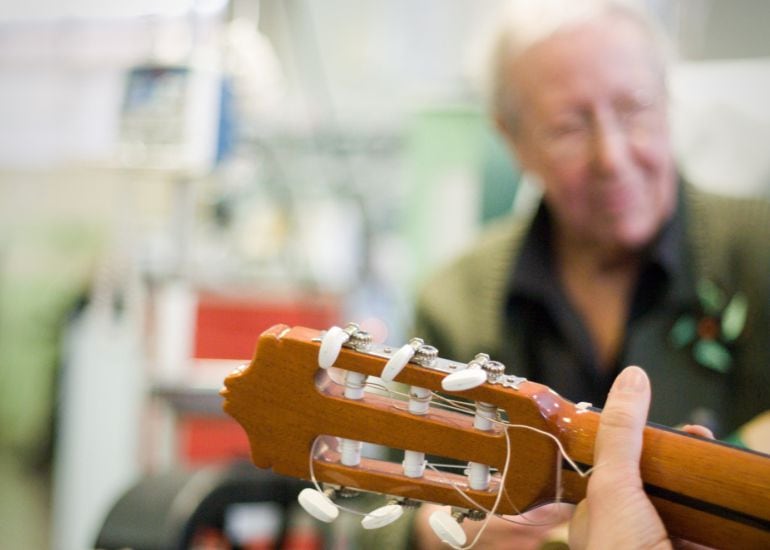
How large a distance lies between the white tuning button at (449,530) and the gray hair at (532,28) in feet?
2.32

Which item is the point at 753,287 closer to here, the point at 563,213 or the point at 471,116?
the point at 563,213

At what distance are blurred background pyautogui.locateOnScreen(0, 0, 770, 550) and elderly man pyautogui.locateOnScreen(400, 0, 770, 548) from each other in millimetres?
291

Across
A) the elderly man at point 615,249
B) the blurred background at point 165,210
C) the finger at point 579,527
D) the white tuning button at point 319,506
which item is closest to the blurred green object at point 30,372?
the blurred background at point 165,210

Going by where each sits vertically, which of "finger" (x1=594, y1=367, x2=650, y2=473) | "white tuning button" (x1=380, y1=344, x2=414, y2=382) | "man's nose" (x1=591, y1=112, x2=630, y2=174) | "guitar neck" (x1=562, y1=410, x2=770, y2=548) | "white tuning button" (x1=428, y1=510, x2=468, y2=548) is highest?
"man's nose" (x1=591, y1=112, x2=630, y2=174)

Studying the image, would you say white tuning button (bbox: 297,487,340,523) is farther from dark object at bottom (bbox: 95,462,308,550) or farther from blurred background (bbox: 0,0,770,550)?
blurred background (bbox: 0,0,770,550)

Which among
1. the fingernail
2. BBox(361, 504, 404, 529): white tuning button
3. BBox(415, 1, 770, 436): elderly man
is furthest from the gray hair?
BBox(361, 504, 404, 529): white tuning button

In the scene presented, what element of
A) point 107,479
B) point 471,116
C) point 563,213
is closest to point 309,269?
point 471,116

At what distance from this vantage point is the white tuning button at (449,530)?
488 millimetres

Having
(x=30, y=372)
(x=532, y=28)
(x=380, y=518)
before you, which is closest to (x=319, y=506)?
(x=380, y=518)

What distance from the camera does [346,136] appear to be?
2652 millimetres

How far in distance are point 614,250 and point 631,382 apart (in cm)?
58

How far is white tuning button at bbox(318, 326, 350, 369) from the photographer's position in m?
0.49

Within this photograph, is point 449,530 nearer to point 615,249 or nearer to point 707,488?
point 707,488

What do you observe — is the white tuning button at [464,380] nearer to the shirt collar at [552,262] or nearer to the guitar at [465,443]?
the guitar at [465,443]
